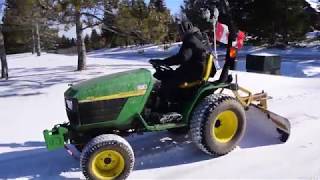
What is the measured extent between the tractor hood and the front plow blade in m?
1.82

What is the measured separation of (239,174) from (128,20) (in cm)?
974

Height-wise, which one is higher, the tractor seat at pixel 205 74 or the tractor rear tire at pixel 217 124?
the tractor seat at pixel 205 74

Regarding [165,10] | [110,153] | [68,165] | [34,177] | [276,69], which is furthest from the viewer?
[165,10]

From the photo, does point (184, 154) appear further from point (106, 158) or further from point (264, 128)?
point (264, 128)

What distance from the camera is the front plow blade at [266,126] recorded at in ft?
19.9

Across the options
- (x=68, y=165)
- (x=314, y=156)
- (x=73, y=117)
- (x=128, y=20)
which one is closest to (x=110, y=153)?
(x=73, y=117)

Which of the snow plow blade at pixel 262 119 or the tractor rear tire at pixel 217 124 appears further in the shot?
the snow plow blade at pixel 262 119

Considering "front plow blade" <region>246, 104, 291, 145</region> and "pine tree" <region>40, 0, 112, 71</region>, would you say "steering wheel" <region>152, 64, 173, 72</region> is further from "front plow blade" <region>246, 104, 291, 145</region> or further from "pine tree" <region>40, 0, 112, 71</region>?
"pine tree" <region>40, 0, 112, 71</region>

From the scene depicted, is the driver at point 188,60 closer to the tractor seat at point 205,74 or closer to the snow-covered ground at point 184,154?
the tractor seat at point 205,74

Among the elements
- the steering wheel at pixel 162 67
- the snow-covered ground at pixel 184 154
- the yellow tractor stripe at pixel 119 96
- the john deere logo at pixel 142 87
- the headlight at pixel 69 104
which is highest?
the steering wheel at pixel 162 67

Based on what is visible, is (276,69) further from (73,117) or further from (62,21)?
(73,117)

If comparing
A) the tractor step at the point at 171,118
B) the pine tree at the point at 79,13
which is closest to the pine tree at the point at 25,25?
the pine tree at the point at 79,13

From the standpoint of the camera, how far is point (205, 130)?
540cm

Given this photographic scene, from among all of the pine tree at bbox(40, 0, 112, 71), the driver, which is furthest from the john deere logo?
the pine tree at bbox(40, 0, 112, 71)
